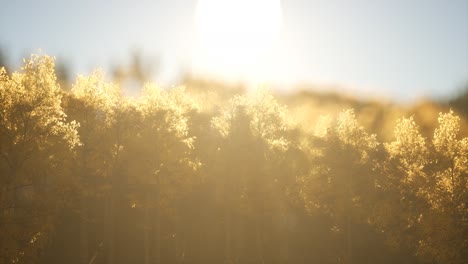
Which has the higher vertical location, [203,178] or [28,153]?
[203,178]

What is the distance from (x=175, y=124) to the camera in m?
28.2

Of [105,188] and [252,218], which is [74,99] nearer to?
[105,188]

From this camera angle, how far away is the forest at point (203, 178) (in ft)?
71.8

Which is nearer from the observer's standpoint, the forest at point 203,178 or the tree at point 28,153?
the tree at point 28,153

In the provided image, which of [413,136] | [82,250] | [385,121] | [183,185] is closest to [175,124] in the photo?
[183,185]

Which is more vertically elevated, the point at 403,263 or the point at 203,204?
the point at 203,204

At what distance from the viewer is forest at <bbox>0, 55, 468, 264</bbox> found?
71.8 ft

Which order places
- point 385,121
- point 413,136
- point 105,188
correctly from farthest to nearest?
point 385,121 < point 413,136 < point 105,188

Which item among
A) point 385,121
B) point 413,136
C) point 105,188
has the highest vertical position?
point 385,121

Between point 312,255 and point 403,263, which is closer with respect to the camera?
point 403,263

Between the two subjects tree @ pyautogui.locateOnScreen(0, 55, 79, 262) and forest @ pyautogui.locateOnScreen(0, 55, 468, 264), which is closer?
tree @ pyautogui.locateOnScreen(0, 55, 79, 262)

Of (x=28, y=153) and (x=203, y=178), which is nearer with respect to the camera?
(x=28, y=153)

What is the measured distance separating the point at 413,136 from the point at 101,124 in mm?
21480

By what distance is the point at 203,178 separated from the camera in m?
30.7
